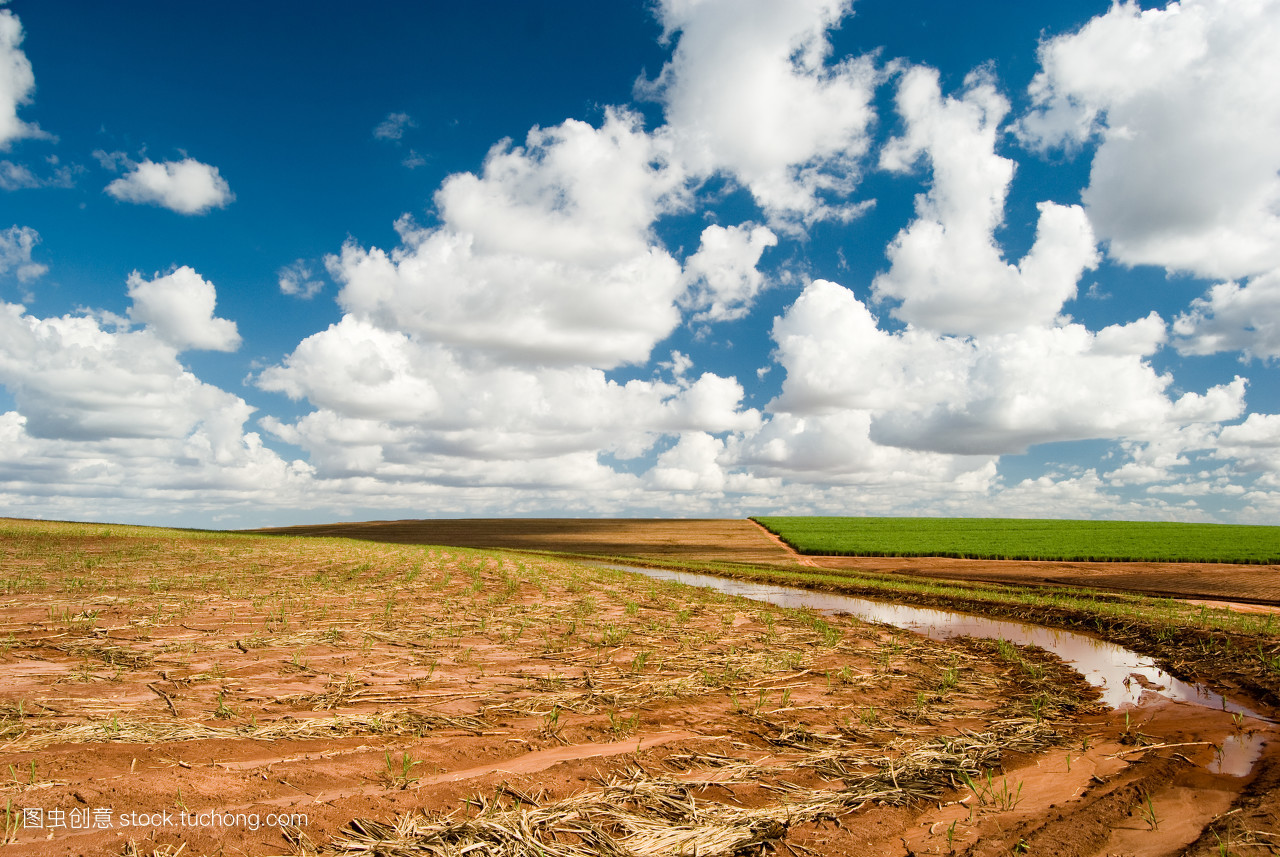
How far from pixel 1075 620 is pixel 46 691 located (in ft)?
67.8

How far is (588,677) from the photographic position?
9.31 metres

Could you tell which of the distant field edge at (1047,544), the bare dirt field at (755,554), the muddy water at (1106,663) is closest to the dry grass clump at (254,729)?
the muddy water at (1106,663)

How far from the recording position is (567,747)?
6.65 meters

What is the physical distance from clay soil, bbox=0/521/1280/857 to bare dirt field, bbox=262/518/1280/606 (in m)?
22.9

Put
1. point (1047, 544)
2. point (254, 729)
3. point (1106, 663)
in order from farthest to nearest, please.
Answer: point (1047, 544) → point (1106, 663) → point (254, 729)

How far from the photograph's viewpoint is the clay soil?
191 inches

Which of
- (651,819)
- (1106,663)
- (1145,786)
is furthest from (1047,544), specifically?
(651,819)

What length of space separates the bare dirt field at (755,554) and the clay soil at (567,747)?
22.9m

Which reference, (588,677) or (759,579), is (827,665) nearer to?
(588,677)

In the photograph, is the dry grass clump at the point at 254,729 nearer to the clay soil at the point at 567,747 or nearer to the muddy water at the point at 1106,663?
the clay soil at the point at 567,747

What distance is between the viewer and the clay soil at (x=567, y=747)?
4.86 metres

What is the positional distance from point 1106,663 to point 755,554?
3583 centimetres

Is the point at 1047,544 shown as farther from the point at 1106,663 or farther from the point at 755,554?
the point at 1106,663

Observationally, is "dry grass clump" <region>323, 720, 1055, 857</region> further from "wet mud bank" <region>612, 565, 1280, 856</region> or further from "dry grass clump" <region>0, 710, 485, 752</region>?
"dry grass clump" <region>0, 710, 485, 752</region>
